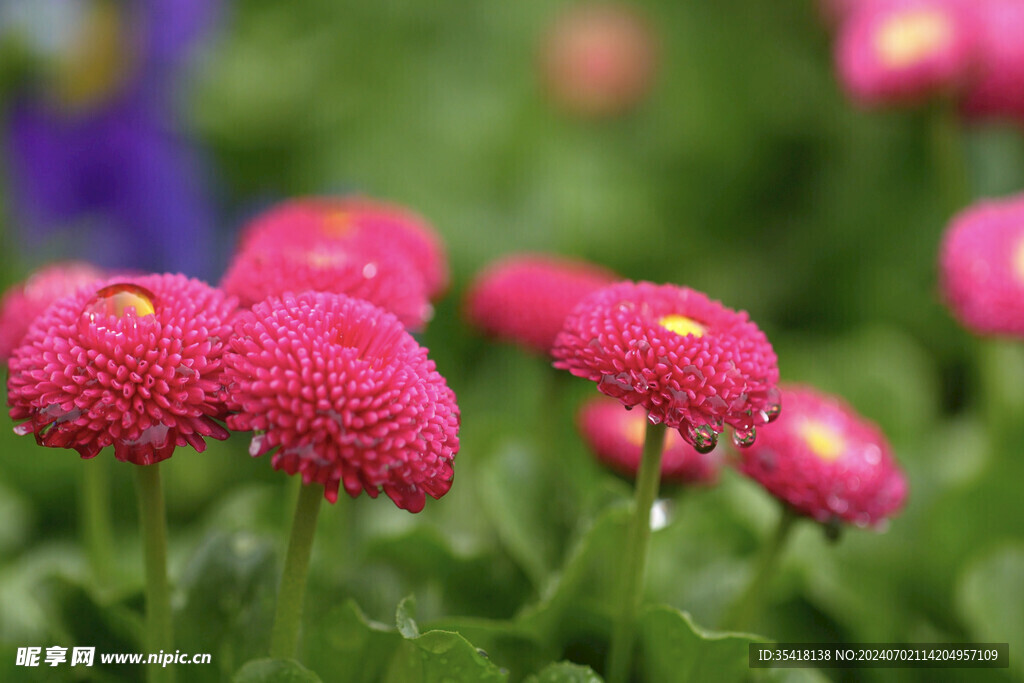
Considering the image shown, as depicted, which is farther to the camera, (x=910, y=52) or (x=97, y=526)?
(x=910, y=52)

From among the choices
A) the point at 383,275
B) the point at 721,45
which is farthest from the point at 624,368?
the point at 721,45

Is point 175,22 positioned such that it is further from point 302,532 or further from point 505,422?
point 302,532

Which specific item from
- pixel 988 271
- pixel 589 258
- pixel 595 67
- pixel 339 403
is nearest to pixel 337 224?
pixel 339 403

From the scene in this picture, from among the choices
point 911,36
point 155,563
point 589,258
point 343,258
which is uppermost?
point 911,36

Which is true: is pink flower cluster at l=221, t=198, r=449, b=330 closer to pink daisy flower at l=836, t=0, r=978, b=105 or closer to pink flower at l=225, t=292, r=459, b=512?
pink flower at l=225, t=292, r=459, b=512

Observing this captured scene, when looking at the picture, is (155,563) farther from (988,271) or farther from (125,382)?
(988,271)

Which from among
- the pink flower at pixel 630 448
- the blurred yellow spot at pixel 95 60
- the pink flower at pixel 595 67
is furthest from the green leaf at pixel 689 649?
the pink flower at pixel 595 67
